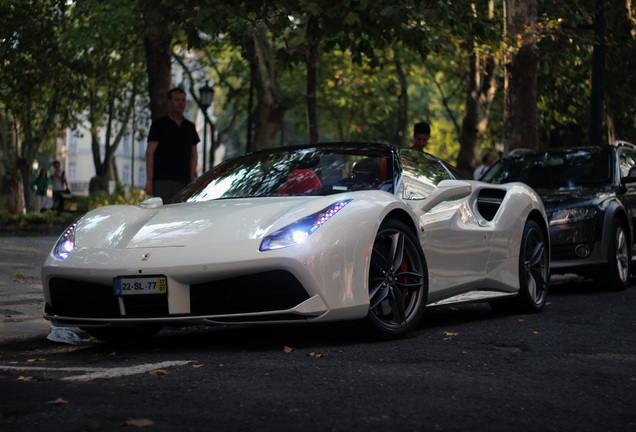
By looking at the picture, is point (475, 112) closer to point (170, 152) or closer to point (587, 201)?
point (587, 201)

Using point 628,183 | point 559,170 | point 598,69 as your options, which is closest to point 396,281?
point 559,170

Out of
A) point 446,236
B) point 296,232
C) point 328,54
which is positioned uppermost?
point 328,54

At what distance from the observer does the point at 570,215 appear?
10711 mm

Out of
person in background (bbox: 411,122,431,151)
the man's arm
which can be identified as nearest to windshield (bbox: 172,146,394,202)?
the man's arm

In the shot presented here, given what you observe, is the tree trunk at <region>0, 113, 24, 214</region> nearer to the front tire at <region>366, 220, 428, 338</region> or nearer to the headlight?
the front tire at <region>366, 220, 428, 338</region>

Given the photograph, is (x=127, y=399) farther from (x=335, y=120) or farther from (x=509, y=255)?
(x=335, y=120)

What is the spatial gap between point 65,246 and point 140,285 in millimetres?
736

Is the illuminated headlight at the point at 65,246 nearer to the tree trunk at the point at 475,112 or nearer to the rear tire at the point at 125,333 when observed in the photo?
the rear tire at the point at 125,333

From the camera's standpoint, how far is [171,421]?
12.3ft

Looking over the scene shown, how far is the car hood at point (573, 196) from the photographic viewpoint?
35.2 ft

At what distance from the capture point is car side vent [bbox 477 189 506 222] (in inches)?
323

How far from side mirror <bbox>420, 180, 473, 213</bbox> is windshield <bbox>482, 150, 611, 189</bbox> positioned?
435 cm

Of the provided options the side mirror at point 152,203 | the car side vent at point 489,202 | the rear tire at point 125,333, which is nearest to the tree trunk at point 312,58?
the car side vent at point 489,202

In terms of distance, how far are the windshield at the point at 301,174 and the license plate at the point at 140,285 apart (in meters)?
1.25
